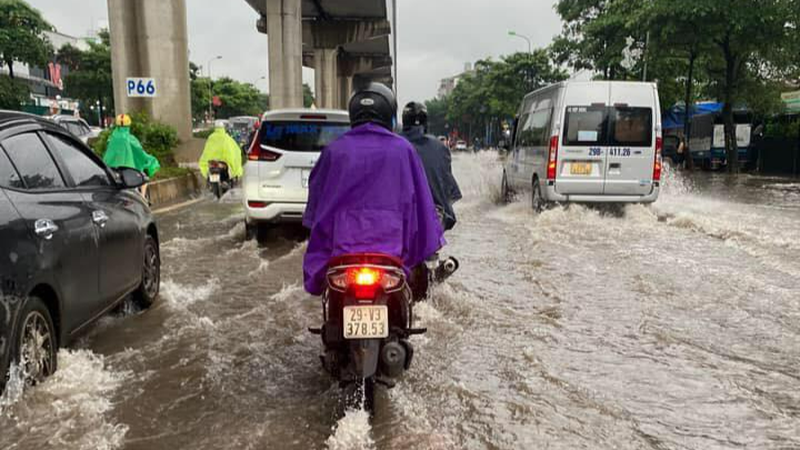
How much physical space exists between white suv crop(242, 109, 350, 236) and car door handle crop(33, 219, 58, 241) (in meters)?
4.73

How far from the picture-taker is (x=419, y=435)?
3395 millimetres

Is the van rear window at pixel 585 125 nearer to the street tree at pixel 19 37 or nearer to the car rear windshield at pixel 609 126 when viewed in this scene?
the car rear windshield at pixel 609 126

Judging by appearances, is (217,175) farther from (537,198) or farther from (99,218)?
(99,218)

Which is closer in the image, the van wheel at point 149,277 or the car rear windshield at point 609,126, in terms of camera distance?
the van wheel at point 149,277

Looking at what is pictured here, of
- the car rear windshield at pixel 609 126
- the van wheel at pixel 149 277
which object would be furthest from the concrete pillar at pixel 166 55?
the van wheel at pixel 149 277

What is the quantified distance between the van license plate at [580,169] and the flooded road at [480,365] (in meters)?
3.13

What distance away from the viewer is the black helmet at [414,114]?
5.77 m

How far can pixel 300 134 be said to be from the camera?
8.44m

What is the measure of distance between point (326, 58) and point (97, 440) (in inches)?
1712

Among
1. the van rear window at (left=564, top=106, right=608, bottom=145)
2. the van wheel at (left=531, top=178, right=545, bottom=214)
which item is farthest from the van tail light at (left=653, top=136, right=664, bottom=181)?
the van wheel at (left=531, top=178, right=545, bottom=214)

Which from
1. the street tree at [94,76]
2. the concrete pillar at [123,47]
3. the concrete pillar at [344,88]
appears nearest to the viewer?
the concrete pillar at [123,47]

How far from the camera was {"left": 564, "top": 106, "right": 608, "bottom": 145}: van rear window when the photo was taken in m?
11.3

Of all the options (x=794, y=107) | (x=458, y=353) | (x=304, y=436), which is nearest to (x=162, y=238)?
(x=458, y=353)

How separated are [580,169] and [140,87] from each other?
11.2 metres
